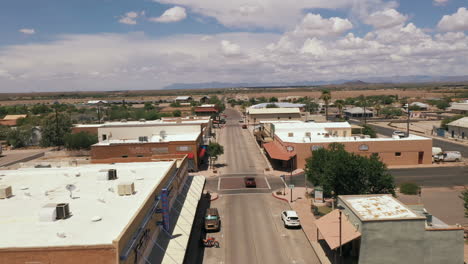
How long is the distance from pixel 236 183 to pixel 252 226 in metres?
15.9

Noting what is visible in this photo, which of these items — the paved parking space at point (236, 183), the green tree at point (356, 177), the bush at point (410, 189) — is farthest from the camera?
the paved parking space at point (236, 183)

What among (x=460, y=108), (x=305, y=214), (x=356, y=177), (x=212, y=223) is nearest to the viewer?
(x=212, y=223)

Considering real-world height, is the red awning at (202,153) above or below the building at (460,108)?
below

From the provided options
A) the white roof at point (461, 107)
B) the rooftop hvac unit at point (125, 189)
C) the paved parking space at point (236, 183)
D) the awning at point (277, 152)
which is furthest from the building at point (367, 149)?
the white roof at point (461, 107)

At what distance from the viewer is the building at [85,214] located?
49.8ft

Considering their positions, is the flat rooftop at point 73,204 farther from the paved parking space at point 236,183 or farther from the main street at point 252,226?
the paved parking space at point 236,183

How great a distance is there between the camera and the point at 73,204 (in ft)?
73.1

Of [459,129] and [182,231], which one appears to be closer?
[182,231]

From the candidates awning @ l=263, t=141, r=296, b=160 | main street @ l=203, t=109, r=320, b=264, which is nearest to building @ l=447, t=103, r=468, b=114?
awning @ l=263, t=141, r=296, b=160

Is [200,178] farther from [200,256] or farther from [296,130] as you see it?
[296,130]

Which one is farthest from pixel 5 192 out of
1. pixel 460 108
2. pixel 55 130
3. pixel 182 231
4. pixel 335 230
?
pixel 460 108

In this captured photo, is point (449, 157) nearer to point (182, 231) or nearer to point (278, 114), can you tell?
point (182, 231)

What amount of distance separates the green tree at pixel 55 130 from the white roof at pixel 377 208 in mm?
76710

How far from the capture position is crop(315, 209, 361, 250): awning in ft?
78.0
